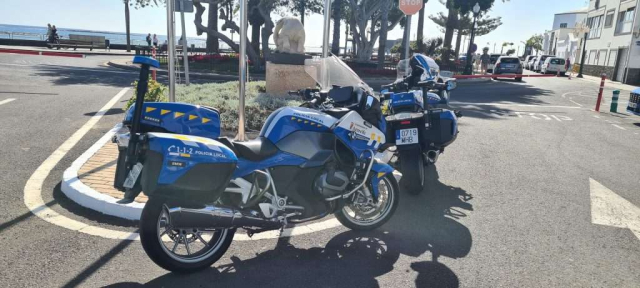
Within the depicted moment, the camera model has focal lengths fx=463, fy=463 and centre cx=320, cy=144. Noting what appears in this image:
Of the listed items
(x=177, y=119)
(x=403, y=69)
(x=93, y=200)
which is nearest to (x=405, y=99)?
(x=403, y=69)

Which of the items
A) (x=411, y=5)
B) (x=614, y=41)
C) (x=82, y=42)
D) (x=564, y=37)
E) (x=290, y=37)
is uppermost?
(x=564, y=37)

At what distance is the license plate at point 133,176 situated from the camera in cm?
315

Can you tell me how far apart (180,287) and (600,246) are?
3848 mm

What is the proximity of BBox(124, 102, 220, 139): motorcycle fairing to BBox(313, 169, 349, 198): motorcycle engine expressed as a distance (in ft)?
3.09

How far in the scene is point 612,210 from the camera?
5484 mm

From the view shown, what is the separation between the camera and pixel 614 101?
1482cm

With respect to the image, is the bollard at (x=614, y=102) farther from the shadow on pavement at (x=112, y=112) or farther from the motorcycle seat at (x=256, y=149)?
the motorcycle seat at (x=256, y=149)

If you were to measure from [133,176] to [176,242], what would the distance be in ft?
2.12

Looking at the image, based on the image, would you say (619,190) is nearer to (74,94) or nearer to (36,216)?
(36,216)

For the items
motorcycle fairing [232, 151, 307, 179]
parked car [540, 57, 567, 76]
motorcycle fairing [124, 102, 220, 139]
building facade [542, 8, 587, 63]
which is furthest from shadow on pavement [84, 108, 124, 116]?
building facade [542, 8, 587, 63]

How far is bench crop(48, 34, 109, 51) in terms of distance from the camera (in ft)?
110

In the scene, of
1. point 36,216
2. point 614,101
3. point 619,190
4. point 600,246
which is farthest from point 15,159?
point 614,101

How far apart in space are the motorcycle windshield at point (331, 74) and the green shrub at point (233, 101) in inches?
155

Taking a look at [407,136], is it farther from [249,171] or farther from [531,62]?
[531,62]
